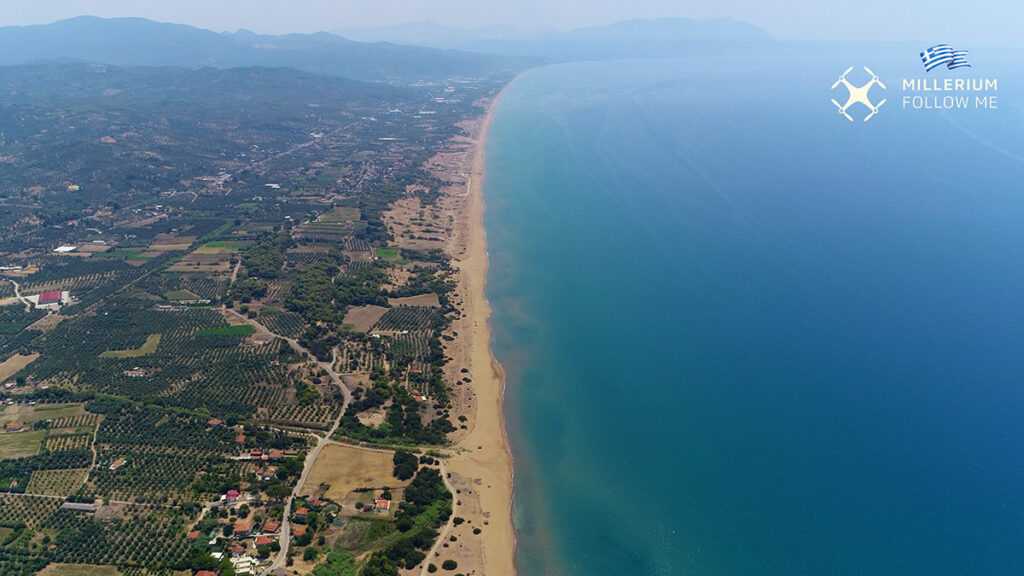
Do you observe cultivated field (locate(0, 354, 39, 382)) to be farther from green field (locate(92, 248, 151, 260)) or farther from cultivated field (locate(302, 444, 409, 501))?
cultivated field (locate(302, 444, 409, 501))

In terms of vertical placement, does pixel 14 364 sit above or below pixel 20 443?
above

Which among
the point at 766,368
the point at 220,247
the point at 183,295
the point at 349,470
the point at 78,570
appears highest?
the point at 766,368

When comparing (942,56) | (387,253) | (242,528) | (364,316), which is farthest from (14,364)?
(942,56)

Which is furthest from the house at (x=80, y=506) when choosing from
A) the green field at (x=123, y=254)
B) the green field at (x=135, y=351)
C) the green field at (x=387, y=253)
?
the green field at (x=123, y=254)

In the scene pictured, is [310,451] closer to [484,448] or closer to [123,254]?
[484,448]

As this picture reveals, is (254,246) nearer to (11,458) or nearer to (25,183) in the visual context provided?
(11,458)
